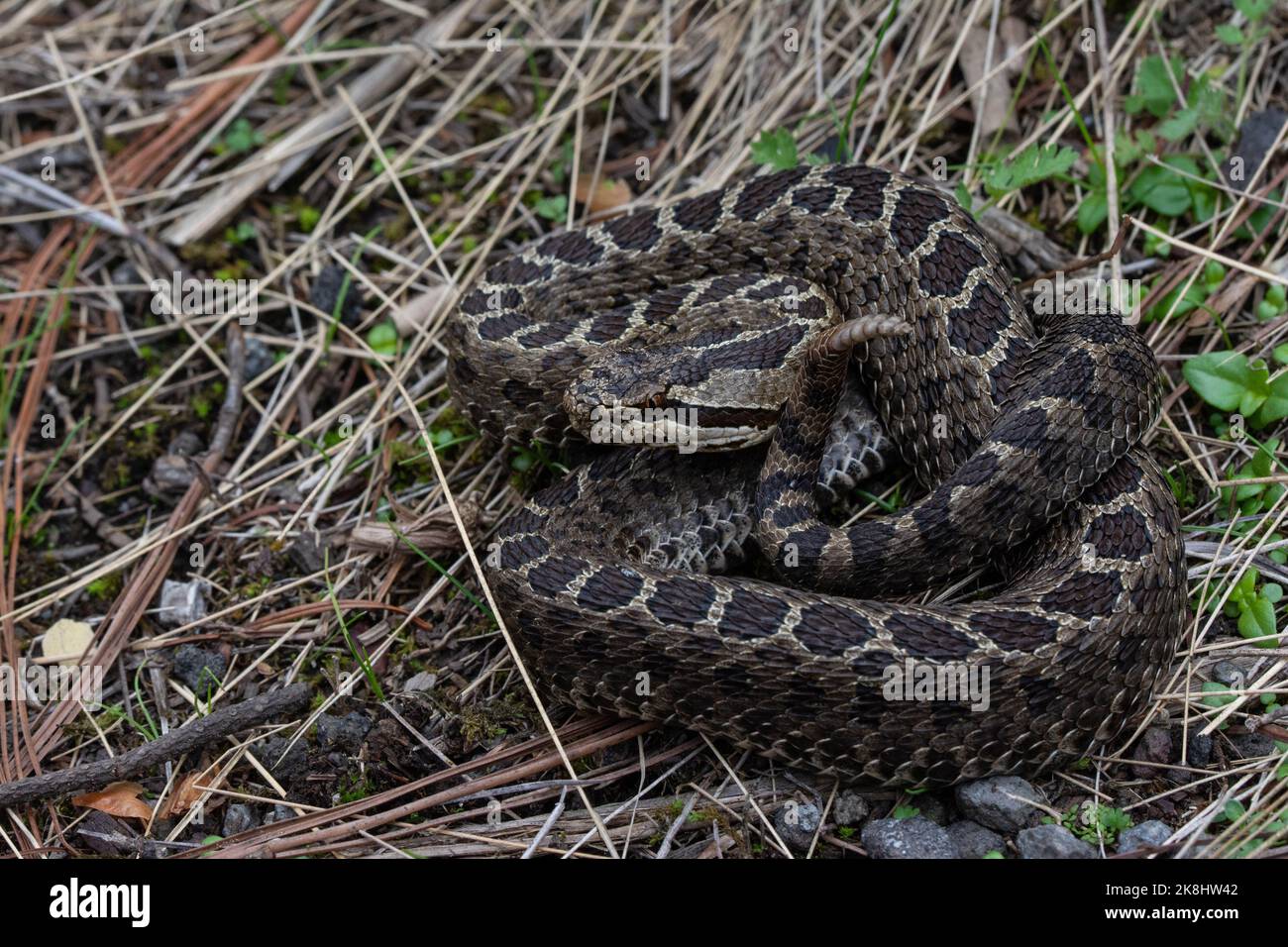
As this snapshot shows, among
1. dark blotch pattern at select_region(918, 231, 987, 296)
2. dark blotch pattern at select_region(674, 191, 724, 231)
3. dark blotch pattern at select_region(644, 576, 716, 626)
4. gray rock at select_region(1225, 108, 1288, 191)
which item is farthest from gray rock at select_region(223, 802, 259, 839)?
gray rock at select_region(1225, 108, 1288, 191)

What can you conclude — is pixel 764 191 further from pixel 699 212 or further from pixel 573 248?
pixel 573 248

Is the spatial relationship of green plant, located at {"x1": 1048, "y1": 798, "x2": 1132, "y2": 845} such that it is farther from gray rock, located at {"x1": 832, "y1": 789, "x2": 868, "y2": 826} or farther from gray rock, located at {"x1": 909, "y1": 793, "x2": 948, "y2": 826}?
gray rock, located at {"x1": 832, "y1": 789, "x2": 868, "y2": 826}

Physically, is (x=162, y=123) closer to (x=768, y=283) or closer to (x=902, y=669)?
(x=768, y=283)

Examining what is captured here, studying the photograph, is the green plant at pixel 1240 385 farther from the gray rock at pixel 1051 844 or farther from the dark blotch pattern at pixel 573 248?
the dark blotch pattern at pixel 573 248

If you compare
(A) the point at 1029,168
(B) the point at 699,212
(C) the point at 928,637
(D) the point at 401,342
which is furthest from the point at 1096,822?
(D) the point at 401,342

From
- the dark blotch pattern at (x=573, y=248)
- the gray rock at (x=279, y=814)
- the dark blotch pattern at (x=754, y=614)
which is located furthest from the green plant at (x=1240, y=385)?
the gray rock at (x=279, y=814)
